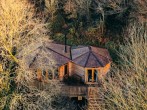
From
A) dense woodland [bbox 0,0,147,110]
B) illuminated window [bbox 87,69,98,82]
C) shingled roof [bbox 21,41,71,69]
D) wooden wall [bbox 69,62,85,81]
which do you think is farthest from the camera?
wooden wall [bbox 69,62,85,81]

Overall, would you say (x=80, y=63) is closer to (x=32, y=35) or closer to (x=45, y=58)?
(x=45, y=58)

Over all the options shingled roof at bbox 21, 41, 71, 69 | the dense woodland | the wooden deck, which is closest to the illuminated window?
the dense woodland

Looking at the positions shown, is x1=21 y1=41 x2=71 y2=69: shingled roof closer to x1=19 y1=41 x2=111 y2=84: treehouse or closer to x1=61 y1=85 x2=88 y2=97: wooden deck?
x1=19 y1=41 x2=111 y2=84: treehouse

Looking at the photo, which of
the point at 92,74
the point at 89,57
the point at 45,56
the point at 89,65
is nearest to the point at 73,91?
the point at 92,74

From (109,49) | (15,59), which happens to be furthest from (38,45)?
(109,49)

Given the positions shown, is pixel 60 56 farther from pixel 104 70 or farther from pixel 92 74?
pixel 104 70

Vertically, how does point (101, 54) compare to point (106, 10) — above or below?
below
